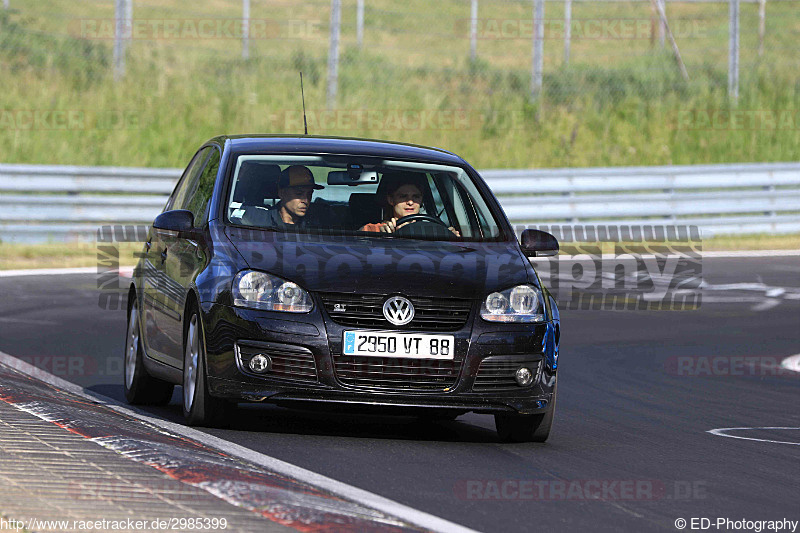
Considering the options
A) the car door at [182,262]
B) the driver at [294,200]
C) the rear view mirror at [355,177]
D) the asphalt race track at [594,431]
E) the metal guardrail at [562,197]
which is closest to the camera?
the asphalt race track at [594,431]

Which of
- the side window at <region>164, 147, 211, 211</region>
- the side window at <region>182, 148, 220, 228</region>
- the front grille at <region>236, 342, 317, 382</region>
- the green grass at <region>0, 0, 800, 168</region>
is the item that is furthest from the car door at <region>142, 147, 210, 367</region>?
the green grass at <region>0, 0, 800, 168</region>

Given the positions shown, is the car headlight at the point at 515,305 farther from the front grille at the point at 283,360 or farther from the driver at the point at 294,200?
the driver at the point at 294,200

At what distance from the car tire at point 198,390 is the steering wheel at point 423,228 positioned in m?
1.30

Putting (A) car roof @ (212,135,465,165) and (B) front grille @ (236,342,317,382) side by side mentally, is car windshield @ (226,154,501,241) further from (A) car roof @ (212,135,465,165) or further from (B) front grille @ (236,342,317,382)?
(B) front grille @ (236,342,317,382)

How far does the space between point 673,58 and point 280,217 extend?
27380mm

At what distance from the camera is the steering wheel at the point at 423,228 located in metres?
8.62

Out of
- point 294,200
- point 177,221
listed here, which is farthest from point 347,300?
point 177,221

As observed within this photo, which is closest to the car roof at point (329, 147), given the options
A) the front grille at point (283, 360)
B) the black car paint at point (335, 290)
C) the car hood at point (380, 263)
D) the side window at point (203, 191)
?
the side window at point (203, 191)

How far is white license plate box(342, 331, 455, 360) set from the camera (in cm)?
761

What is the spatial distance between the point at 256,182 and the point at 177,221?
0.52m

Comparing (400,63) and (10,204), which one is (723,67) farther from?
(10,204)

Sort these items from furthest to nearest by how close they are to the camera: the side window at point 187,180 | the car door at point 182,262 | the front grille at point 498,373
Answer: the side window at point 187,180, the car door at point 182,262, the front grille at point 498,373

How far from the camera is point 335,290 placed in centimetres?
762

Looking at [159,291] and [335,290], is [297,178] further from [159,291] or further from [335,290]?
[335,290]
